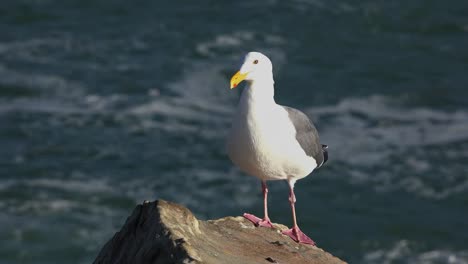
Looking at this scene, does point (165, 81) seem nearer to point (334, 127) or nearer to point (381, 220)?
point (334, 127)

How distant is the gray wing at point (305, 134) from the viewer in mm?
9680

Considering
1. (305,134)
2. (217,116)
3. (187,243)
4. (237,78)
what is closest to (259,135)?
(237,78)

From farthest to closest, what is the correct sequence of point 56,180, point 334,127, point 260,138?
point 334,127
point 56,180
point 260,138

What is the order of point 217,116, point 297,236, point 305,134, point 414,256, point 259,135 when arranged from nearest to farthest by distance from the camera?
1. point 259,135
2. point 297,236
3. point 305,134
4. point 414,256
5. point 217,116

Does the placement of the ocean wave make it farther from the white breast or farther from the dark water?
the white breast

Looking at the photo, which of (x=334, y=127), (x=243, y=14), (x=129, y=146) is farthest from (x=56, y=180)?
(x=243, y=14)

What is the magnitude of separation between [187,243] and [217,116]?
16857mm

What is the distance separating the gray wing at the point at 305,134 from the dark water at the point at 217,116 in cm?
935

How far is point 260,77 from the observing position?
927cm

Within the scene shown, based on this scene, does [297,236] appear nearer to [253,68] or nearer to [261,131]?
[261,131]

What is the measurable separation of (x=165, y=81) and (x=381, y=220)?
7954 mm

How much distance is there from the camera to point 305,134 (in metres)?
9.87

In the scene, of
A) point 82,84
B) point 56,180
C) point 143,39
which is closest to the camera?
point 56,180

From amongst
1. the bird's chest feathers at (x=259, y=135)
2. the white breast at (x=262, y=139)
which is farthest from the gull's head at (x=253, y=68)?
the bird's chest feathers at (x=259, y=135)
